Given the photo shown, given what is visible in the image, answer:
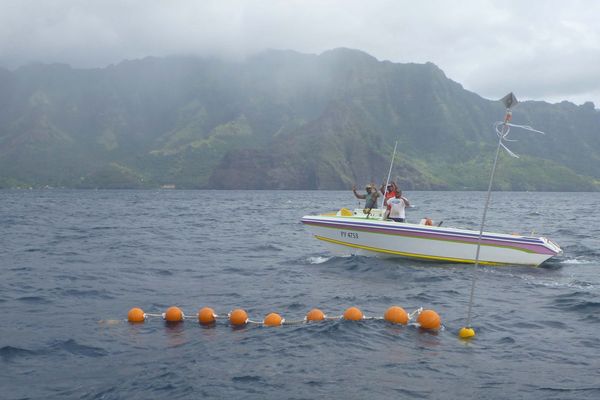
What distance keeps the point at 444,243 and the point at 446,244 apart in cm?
8

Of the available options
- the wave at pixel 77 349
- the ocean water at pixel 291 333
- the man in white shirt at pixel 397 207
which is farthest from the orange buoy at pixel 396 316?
the man in white shirt at pixel 397 207

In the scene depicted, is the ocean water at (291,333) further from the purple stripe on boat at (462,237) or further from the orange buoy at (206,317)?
the purple stripe on boat at (462,237)

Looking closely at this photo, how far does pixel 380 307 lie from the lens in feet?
47.2

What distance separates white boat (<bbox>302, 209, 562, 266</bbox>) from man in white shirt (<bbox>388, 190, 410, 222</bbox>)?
18.0 inches

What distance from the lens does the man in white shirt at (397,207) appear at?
2173 cm

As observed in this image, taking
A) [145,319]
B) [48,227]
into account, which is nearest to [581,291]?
[145,319]

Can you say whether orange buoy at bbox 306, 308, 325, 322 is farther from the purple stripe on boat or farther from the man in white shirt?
the man in white shirt

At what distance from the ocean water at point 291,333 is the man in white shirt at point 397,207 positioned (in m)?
1.66

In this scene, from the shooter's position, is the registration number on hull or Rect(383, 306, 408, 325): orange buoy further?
the registration number on hull

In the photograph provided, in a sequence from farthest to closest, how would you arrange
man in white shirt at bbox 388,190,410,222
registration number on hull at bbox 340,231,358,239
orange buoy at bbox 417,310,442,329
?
1. registration number on hull at bbox 340,231,358,239
2. man in white shirt at bbox 388,190,410,222
3. orange buoy at bbox 417,310,442,329

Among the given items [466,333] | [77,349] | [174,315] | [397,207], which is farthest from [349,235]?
[77,349]

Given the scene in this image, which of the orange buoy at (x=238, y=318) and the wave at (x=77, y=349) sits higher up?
the orange buoy at (x=238, y=318)

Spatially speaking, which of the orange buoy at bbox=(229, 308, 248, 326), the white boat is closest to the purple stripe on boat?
the white boat

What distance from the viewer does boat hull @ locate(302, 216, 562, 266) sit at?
20922mm
